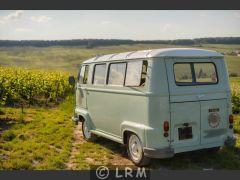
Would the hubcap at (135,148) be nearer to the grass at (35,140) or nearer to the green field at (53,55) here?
the grass at (35,140)

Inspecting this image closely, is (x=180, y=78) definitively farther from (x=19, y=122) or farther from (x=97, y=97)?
(x=19, y=122)

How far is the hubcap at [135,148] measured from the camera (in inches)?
356

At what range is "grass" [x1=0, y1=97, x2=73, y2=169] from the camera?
9.62 meters

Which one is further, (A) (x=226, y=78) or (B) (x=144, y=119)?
(A) (x=226, y=78)

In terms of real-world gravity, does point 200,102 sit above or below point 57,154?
above

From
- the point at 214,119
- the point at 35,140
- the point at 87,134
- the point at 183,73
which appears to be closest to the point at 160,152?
the point at 214,119

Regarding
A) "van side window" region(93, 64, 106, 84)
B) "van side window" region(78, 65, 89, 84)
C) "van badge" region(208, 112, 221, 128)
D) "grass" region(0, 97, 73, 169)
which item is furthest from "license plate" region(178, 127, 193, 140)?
"van side window" region(78, 65, 89, 84)

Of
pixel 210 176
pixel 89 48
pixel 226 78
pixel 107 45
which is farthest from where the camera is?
pixel 89 48

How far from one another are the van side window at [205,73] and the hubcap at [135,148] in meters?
2.10

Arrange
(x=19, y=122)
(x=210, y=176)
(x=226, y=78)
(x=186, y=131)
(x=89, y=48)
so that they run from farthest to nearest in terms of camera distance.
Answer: (x=89, y=48) → (x=19, y=122) → (x=226, y=78) → (x=186, y=131) → (x=210, y=176)

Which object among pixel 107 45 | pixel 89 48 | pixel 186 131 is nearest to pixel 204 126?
pixel 186 131

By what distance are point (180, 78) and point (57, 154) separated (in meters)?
4.09

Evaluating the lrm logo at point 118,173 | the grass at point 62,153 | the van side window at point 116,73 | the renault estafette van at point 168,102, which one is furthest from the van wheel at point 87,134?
the lrm logo at point 118,173

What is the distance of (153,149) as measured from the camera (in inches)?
330
